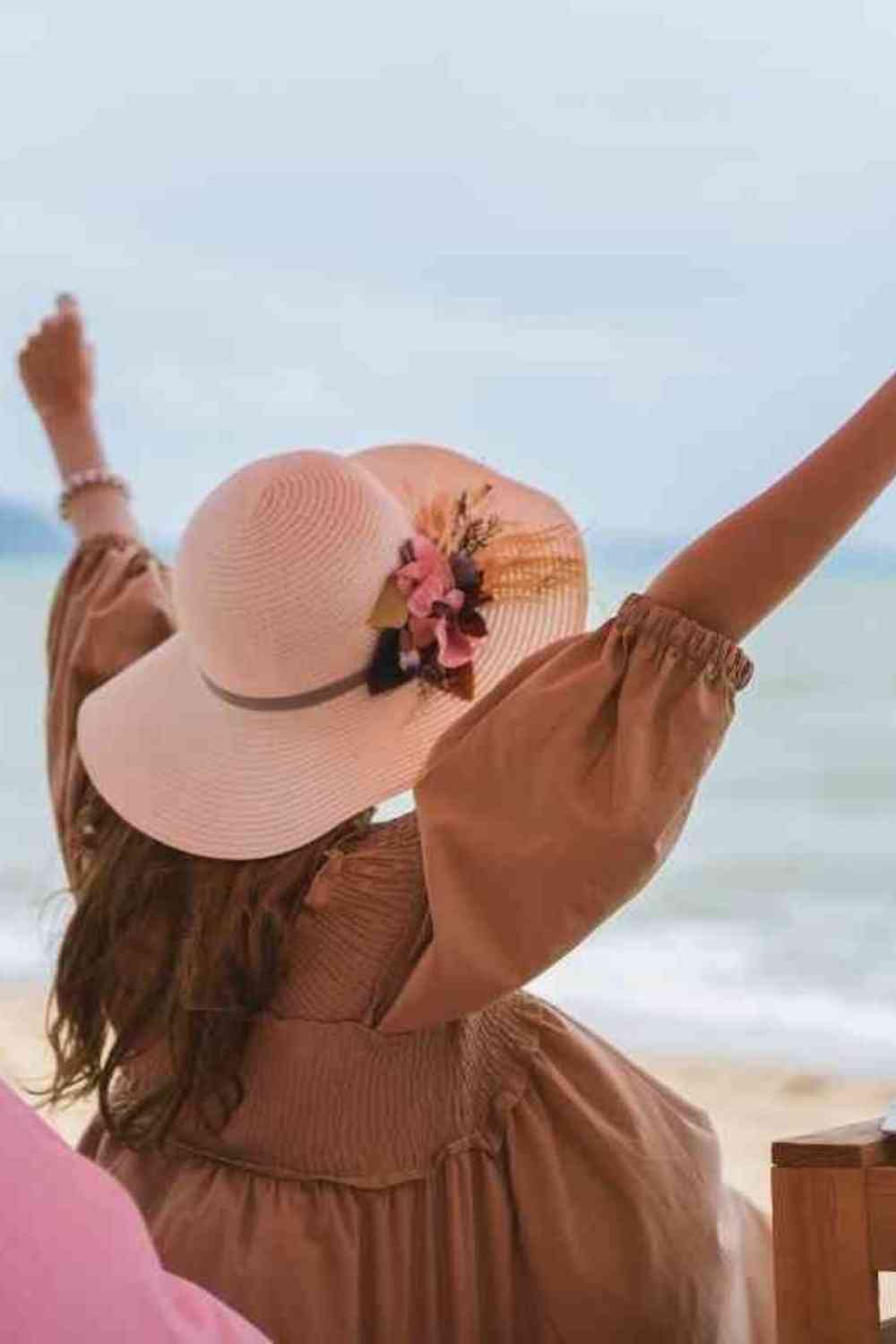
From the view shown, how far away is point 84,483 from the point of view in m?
1.51

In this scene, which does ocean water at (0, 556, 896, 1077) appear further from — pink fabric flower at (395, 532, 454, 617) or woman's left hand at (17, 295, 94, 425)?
pink fabric flower at (395, 532, 454, 617)

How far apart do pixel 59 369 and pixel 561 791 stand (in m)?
0.61

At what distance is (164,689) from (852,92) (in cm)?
749

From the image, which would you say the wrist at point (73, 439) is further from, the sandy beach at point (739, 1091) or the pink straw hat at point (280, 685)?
the sandy beach at point (739, 1091)

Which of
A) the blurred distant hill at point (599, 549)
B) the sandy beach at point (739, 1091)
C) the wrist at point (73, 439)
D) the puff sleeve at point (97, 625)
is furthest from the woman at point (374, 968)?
the blurred distant hill at point (599, 549)

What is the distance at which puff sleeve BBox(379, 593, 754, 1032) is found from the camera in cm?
108

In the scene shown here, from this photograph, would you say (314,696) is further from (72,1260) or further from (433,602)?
(72,1260)

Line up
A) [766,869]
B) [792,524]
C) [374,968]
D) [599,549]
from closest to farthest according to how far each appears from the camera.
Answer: [792,524] < [374,968] < [766,869] < [599,549]

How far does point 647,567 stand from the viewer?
6992 mm

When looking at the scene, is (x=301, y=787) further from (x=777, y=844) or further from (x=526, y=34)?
(x=526, y=34)

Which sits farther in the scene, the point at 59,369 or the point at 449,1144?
the point at 59,369

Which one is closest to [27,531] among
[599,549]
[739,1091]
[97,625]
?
[599,549]

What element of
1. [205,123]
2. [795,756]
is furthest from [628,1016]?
[205,123]

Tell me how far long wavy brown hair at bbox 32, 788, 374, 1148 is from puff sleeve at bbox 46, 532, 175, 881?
168 mm
